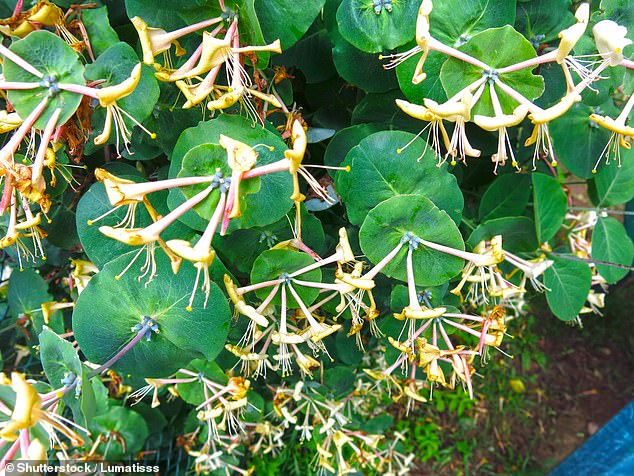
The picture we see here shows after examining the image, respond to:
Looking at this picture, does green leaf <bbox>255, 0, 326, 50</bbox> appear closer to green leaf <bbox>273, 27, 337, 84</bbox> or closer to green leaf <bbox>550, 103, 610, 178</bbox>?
green leaf <bbox>273, 27, 337, 84</bbox>

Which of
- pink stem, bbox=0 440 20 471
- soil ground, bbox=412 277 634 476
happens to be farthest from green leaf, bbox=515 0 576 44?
soil ground, bbox=412 277 634 476

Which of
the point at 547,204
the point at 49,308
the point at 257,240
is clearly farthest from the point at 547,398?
the point at 49,308

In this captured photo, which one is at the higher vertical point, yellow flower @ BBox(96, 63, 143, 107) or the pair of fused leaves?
yellow flower @ BBox(96, 63, 143, 107)

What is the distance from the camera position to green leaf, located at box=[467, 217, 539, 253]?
2.37 feet

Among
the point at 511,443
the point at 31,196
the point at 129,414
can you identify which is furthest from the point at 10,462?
the point at 511,443

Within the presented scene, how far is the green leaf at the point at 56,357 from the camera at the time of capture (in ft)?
1.98

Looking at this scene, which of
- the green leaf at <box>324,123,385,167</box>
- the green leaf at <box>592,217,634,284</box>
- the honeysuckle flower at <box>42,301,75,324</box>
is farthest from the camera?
the green leaf at <box>592,217,634,284</box>

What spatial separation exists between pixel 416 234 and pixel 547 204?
307 millimetres

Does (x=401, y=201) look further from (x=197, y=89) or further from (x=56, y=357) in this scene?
(x=56, y=357)

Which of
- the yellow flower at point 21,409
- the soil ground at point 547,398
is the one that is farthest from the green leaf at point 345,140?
the soil ground at point 547,398

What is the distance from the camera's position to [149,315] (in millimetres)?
644

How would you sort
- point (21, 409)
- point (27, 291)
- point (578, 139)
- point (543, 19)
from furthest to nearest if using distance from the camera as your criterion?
point (27, 291) < point (578, 139) < point (543, 19) < point (21, 409)

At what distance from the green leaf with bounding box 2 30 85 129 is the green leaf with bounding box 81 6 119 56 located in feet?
0.27

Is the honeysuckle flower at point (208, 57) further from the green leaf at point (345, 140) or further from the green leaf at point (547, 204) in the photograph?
the green leaf at point (547, 204)
